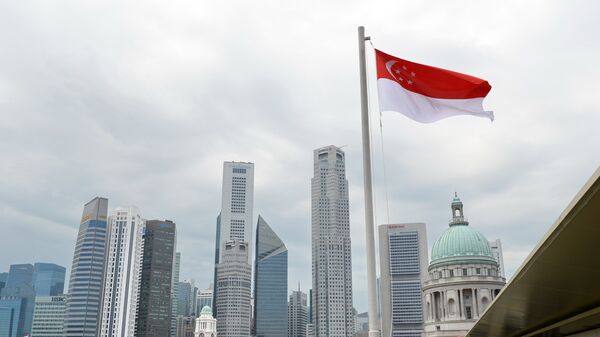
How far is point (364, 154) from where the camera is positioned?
1902 cm

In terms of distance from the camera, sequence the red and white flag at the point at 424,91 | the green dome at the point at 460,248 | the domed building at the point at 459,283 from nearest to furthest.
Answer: the red and white flag at the point at 424,91 → the domed building at the point at 459,283 → the green dome at the point at 460,248

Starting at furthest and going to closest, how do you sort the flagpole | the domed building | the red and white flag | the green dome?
the green dome, the domed building, the red and white flag, the flagpole

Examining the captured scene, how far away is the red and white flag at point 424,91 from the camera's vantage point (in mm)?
19859

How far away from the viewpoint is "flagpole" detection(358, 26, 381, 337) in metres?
17.6

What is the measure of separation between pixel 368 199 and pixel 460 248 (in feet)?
272

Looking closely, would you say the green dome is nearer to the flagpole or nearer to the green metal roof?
the green metal roof

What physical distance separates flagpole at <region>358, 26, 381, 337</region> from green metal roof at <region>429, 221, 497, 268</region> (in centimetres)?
7956

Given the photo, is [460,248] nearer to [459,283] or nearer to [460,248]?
[460,248]

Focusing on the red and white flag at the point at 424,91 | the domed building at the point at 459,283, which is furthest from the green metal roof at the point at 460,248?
the red and white flag at the point at 424,91

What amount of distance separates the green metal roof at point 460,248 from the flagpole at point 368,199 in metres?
79.6

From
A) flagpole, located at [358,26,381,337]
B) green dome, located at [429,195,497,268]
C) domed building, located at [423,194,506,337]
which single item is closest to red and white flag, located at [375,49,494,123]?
flagpole, located at [358,26,381,337]

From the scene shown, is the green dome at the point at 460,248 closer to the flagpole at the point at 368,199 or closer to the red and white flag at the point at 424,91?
the red and white flag at the point at 424,91

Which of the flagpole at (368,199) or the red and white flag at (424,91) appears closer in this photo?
the flagpole at (368,199)

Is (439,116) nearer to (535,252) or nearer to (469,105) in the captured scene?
(469,105)
